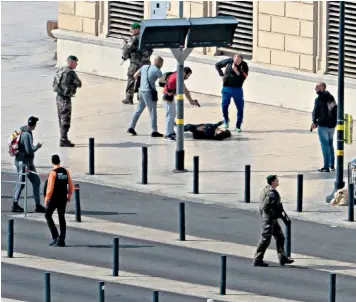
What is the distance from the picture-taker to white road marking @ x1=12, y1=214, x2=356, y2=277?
2572 cm

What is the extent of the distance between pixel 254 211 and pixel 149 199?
1941 mm

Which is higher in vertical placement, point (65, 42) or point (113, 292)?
point (65, 42)

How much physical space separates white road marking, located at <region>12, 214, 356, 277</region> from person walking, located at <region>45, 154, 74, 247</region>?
3.58 ft

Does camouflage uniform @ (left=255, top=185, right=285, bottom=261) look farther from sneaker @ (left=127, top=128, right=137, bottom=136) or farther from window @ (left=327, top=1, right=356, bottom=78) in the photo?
window @ (left=327, top=1, right=356, bottom=78)

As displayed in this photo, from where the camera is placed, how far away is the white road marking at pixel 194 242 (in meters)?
25.7

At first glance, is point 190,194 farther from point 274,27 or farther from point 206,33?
point 274,27

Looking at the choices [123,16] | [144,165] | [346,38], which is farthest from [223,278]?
[123,16]

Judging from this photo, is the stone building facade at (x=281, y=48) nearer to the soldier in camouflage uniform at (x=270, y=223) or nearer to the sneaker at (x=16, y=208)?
the sneaker at (x=16, y=208)

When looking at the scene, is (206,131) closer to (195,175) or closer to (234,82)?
(234,82)

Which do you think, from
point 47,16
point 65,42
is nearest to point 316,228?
point 65,42

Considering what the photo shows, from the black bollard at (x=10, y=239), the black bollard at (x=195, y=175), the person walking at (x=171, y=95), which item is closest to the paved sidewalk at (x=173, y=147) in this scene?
the black bollard at (x=195, y=175)

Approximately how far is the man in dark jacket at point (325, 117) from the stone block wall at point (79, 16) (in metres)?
Answer: 11.2

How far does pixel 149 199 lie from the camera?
1180 inches

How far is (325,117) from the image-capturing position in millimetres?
31531
